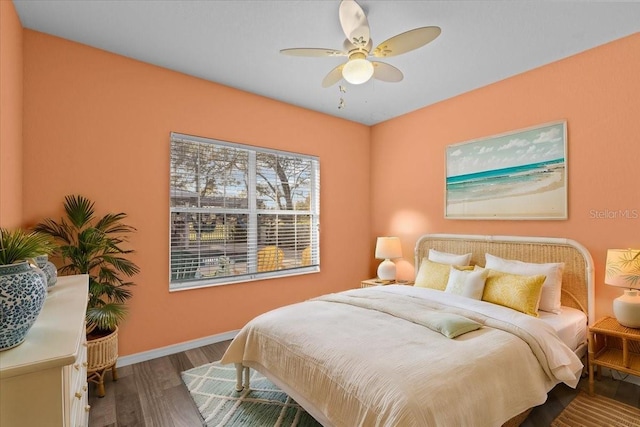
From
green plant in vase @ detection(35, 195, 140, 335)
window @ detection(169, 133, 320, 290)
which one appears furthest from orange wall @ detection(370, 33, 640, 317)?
green plant in vase @ detection(35, 195, 140, 335)

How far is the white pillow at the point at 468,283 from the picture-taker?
283 centimetres

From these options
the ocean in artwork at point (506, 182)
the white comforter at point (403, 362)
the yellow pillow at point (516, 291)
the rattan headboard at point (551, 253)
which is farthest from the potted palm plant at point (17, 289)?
the ocean in artwork at point (506, 182)

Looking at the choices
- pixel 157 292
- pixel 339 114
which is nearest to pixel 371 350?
pixel 157 292

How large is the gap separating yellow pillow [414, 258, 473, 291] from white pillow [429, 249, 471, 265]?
0.54 feet

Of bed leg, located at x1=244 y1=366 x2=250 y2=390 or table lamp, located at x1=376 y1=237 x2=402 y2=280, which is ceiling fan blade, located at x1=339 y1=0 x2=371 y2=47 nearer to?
bed leg, located at x1=244 y1=366 x2=250 y2=390

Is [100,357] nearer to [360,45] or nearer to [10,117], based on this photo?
[10,117]

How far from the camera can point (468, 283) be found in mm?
2879

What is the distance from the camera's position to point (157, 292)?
→ 3.03 metres

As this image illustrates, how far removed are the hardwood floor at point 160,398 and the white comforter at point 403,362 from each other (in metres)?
0.40

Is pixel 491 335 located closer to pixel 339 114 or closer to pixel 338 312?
pixel 338 312

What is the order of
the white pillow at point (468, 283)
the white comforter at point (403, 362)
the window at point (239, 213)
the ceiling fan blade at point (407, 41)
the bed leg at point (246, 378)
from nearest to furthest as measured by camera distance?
the white comforter at point (403, 362)
the ceiling fan blade at point (407, 41)
the bed leg at point (246, 378)
the white pillow at point (468, 283)
the window at point (239, 213)

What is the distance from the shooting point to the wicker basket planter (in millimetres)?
2332

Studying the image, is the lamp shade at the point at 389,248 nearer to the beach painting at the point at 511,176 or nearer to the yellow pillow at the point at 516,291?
the beach painting at the point at 511,176

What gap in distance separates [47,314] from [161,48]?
7.59 feet
